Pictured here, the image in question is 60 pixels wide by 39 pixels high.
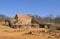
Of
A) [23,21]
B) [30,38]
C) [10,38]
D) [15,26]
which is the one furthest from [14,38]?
[23,21]

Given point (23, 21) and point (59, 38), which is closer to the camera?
point (59, 38)

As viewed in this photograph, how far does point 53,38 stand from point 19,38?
3.06 m

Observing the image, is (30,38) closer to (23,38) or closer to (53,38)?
(23,38)

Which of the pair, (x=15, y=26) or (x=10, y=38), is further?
(x=15, y=26)

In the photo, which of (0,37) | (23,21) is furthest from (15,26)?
(0,37)

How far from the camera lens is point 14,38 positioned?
47.6ft

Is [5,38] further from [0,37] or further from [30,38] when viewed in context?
[30,38]

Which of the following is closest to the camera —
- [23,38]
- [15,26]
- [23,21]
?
[23,38]

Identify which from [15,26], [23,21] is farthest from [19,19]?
[15,26]

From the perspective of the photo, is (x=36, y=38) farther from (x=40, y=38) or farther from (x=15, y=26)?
(x=15, y=26)

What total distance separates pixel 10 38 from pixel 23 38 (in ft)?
3.84

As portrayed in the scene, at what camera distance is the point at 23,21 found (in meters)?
32.3

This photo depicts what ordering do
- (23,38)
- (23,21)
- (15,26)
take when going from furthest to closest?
(23,21) → (15,26) → (23,38)

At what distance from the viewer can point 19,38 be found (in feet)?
47.6
